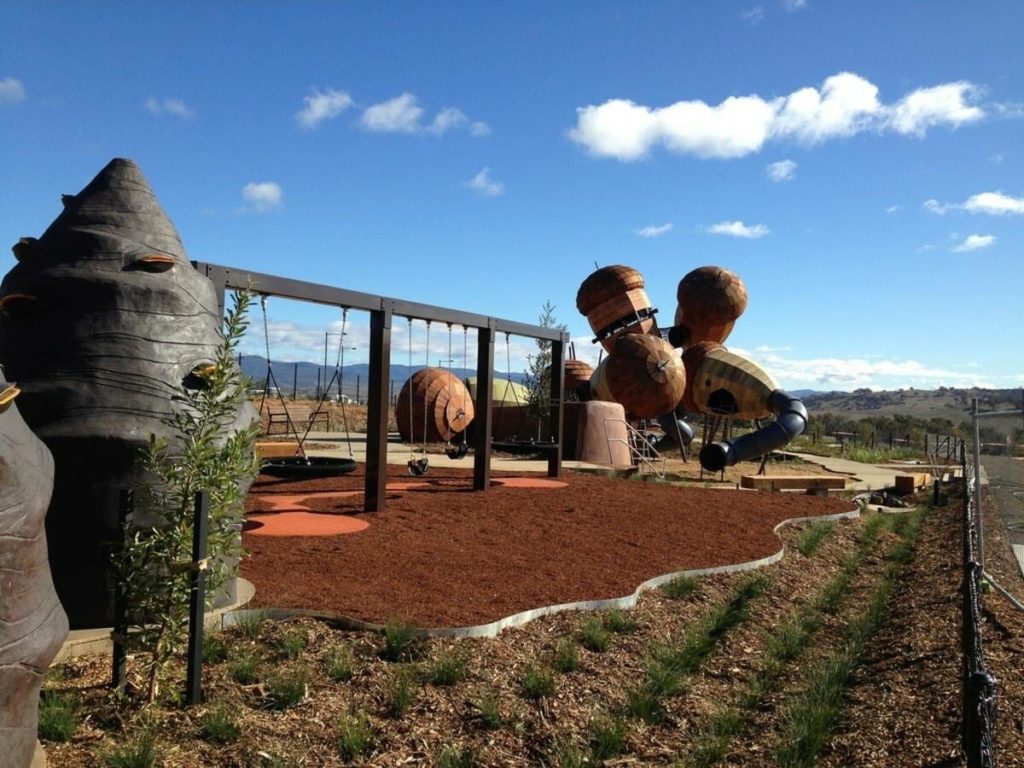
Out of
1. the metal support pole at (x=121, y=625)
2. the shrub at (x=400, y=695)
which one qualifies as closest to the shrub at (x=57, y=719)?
the metal support pole at (x=121, y=625)

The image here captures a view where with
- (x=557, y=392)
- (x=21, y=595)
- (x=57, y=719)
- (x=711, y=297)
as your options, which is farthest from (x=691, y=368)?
(x=21, y=595)

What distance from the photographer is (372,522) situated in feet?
32.2

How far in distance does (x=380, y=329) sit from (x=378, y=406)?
1.05 m

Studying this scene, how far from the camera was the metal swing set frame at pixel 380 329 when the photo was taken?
8.67 metres

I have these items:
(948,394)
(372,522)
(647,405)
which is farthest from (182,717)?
(948,394)

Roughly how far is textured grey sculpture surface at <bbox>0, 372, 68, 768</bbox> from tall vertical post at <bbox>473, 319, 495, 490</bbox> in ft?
33.5

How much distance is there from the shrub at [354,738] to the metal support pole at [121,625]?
4.08ft

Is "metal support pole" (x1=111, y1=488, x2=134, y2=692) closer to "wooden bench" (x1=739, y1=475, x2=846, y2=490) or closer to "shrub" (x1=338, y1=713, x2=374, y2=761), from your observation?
"shrub" (x1=338, y1=713, x2=374, y2=761)

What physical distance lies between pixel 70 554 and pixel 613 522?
7.07 metres

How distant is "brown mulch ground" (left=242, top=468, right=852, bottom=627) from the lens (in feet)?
20.5

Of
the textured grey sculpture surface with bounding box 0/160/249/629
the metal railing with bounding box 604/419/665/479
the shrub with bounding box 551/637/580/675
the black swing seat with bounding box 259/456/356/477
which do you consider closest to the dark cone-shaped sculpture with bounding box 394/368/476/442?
the metal railing with bounding box 604/419/665/479

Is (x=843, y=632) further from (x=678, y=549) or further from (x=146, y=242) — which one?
(x=146, y=242)

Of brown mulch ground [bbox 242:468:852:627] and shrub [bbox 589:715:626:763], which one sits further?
brown mulch ground [bbox 242:468:852:627]

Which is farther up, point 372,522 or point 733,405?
point 733,405
